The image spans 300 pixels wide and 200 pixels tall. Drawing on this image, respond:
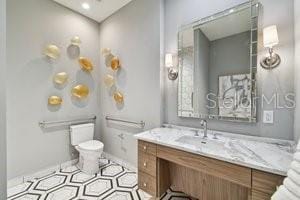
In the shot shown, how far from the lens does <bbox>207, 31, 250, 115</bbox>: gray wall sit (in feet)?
5.26

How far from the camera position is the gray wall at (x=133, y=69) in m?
2.23

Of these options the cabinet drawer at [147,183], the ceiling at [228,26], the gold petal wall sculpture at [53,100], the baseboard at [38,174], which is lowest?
the baseboard at [38,174]

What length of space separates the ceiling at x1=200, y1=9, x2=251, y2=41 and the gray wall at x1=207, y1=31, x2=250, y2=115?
50 mm

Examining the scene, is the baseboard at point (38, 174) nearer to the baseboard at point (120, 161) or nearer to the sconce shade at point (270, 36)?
the baseboard at point (120, 161)

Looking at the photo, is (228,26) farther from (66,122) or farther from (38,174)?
(38,174)

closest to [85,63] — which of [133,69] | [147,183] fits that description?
[133,69]

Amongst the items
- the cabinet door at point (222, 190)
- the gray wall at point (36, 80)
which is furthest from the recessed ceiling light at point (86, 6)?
the cabinet door at point (222, 190)

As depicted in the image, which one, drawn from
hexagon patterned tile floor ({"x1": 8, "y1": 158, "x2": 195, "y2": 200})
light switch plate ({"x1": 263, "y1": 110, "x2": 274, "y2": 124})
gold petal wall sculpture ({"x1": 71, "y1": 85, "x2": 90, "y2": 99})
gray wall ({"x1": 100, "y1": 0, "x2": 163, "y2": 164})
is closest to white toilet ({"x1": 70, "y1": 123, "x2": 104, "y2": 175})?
hexagon patterned tile floor ({"x1": 8, "y1": 158, "x2": 195, "y2": 200})

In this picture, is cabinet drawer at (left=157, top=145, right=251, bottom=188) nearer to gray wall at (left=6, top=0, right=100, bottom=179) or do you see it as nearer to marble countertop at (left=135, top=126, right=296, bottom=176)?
marble countertop at (left=135, top=126, right=296, bottom=176)

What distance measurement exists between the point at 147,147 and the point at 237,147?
92cm

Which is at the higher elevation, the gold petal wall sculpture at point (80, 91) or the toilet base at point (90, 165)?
the gold petal wall sculpture at point (80, 91)

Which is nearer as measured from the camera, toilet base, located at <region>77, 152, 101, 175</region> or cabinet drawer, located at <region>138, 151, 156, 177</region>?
cabinet drawer, located at <region>138, 151, 156, 177</region>

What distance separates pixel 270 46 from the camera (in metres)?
1.36

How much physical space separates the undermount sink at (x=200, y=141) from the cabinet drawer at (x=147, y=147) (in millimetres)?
299
